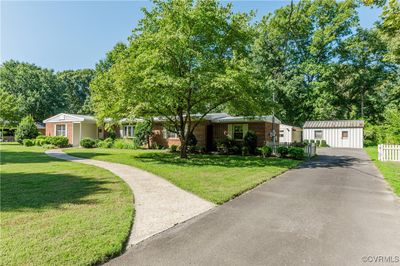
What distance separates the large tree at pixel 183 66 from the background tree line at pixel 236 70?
0.19 feet

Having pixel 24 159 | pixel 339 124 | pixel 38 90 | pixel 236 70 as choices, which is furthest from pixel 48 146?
pixel 339 124

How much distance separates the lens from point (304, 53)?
3719cm

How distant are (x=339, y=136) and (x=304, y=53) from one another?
1494 cm

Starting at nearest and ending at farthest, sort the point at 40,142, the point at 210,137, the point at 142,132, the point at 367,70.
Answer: the point at 210,137 → the point at 142,132 → the point at 40,142 → the point at 367,70

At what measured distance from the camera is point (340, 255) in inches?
138

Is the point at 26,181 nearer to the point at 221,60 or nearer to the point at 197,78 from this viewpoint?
the point at 197,78

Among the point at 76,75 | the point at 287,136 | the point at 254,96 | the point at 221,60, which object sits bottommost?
the point at 287,136

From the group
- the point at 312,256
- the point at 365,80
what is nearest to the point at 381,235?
the point at 312,256

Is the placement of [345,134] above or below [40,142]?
above

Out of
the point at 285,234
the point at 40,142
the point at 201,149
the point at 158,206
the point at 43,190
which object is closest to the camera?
the point at 285,234

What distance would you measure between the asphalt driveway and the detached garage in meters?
25.5

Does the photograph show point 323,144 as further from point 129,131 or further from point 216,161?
point 129,131

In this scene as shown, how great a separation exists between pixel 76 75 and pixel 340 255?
59164 mm

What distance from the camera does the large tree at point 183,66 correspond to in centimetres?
1223
